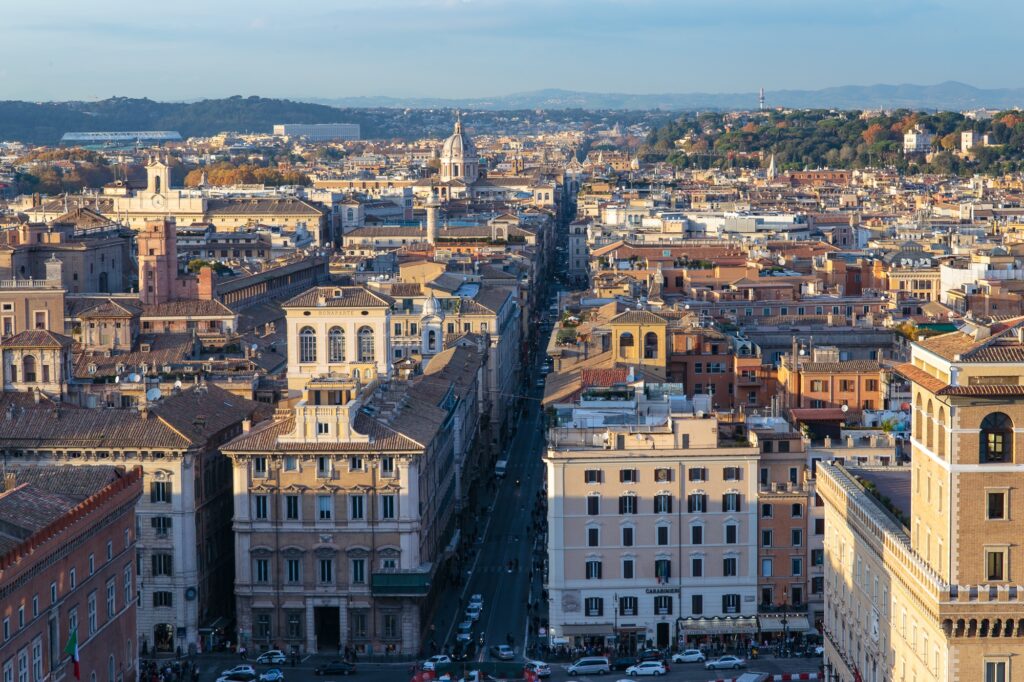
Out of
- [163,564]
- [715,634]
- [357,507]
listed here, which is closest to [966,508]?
[715,634]

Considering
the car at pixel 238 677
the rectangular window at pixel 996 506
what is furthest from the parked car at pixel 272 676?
the rectangular window at pixel 996 506

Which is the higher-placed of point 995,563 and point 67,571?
point 995,563

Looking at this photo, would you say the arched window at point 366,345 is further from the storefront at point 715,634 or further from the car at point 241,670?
the storefront at point 715,634

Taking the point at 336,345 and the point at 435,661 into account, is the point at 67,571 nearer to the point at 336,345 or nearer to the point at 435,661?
the point at 435,661

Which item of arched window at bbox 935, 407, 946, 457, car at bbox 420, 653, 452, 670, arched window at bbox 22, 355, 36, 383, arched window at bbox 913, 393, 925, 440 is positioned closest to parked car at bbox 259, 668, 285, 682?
car at bbox 420, 653, 452, 670

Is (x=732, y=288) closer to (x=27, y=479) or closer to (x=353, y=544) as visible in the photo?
(x=353, y=544)

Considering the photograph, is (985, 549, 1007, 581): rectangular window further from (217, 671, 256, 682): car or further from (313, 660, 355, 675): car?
(217, 671, 256, 682): car

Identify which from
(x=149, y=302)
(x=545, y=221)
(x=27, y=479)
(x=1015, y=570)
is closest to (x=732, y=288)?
(x=149, y=302)

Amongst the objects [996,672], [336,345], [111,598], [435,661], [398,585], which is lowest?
[435,661]
